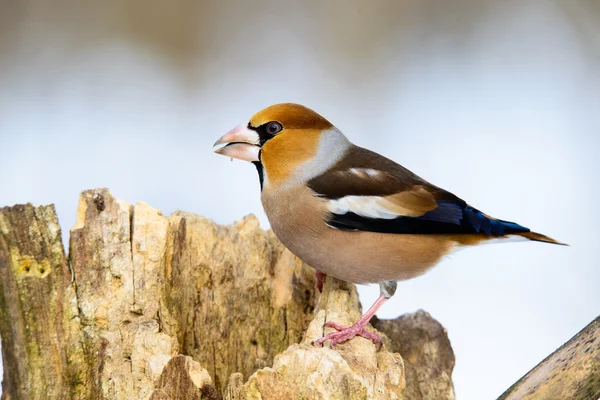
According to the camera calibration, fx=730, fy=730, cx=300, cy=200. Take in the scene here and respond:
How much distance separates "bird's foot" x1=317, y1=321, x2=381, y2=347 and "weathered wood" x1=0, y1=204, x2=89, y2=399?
98 cm

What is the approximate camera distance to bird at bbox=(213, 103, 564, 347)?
11.0ft

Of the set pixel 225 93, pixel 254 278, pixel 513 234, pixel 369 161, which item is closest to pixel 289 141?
pixel 369 161

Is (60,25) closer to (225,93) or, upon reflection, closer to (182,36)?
(182,36)

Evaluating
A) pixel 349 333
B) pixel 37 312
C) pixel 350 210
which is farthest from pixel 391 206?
pixel 37 312

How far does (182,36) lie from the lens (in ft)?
19.4

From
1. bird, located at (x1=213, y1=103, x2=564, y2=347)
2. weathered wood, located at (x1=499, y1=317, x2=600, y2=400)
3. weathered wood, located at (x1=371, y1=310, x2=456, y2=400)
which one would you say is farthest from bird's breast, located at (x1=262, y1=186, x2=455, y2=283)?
weathered wood, located at (x1=499, y1=317, x2=600, y2=400)

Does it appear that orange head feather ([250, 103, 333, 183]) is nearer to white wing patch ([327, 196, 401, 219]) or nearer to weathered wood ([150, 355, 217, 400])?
white wing patch ([327, 196, 401, 219])

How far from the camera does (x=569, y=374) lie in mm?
2580

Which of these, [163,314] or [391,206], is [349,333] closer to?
[391,206]

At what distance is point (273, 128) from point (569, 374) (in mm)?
1736

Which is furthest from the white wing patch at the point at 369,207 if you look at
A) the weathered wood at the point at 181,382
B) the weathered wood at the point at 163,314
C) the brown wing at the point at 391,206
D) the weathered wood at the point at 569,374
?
the weathered wood at the point at 181,382

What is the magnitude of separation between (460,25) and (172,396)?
14.2ft

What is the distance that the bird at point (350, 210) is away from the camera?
335 cm

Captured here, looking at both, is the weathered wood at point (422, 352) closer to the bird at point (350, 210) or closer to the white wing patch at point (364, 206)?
the bird at point (350, 210)
